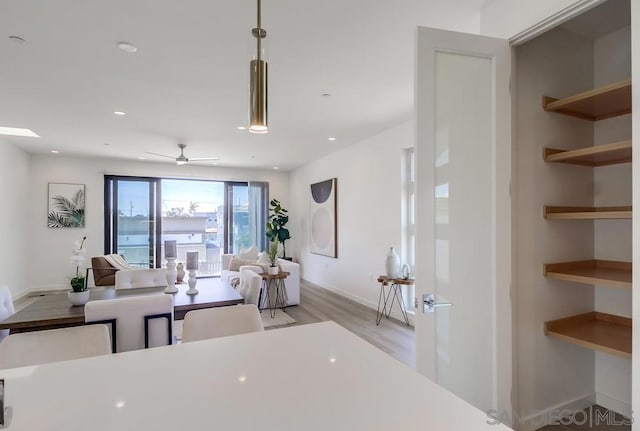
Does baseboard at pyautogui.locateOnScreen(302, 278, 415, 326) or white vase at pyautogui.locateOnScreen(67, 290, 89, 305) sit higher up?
white vase at pyautogui.locateOnScreen(67, 290, 89, 305)

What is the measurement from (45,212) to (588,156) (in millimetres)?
8156

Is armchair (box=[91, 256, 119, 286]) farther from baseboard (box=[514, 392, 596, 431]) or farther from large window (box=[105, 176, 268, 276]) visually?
baseboard (box=[514, 392, 596, 431])

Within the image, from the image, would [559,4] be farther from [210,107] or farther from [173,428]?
[210,107]

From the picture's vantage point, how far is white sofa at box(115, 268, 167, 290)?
11.3 ft

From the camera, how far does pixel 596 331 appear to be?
2.12 m

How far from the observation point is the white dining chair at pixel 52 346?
137 centimetres

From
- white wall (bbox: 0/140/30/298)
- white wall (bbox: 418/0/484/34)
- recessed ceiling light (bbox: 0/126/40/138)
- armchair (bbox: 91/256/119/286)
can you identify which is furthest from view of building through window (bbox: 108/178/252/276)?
white wall (bbox: 418/0/484/34)

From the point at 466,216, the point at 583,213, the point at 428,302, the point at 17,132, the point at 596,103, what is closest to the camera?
the point at 428,302

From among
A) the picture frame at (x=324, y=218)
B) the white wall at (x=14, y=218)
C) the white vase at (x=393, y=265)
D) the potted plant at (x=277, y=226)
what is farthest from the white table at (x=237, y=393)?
the potted plant at (x=277, y=226)

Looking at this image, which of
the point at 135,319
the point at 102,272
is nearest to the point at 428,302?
the point at 135,319

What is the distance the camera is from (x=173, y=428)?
80 centimetres

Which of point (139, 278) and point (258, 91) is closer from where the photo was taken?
point (258, 91)

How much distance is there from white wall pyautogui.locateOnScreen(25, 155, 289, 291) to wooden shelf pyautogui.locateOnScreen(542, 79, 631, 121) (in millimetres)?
7216

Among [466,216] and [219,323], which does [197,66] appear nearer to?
[219,323]
